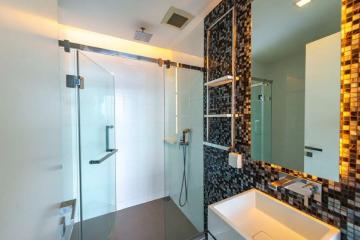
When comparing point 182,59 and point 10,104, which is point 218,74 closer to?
point 182,59

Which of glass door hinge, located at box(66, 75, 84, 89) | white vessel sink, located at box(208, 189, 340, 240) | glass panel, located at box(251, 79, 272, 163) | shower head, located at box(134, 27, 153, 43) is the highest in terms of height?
shower head, located at box(134, 27, 153, 43)

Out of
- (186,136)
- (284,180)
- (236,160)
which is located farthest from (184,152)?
(284,180)

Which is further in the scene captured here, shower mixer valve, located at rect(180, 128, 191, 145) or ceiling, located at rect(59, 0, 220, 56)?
shower mixer valve, located at rect(180, 128, 191, 145)

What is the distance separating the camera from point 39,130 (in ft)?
2.01

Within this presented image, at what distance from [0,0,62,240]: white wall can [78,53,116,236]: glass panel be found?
1.13 metres

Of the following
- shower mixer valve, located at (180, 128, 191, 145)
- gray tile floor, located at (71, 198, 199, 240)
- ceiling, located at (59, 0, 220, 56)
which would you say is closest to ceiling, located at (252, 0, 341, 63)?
ceiling, located at (59, 0, 220, 56)

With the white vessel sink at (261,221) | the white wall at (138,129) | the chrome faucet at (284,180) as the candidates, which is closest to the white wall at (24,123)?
the white vessel sink at (261,221)

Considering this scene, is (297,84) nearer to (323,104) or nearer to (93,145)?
(323,104)

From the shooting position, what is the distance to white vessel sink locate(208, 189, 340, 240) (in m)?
0.77

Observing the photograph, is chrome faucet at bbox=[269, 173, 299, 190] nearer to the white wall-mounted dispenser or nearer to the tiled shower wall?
the tiled shower wall

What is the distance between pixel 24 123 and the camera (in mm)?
497

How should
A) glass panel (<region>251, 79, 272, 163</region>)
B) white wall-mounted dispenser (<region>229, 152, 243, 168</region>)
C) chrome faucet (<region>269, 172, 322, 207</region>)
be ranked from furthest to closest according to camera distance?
white wall-mounted dispenser (<region>229, 152, 243, 168</region>)
glass panel (<region>251, 79, 272, 163</region>)
chrome faucet (<region>269, 172, 322, 207</region>)

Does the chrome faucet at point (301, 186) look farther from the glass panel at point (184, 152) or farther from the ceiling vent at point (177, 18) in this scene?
the ceiling vent at point (177, 18)

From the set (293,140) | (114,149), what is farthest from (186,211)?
(293,140)
